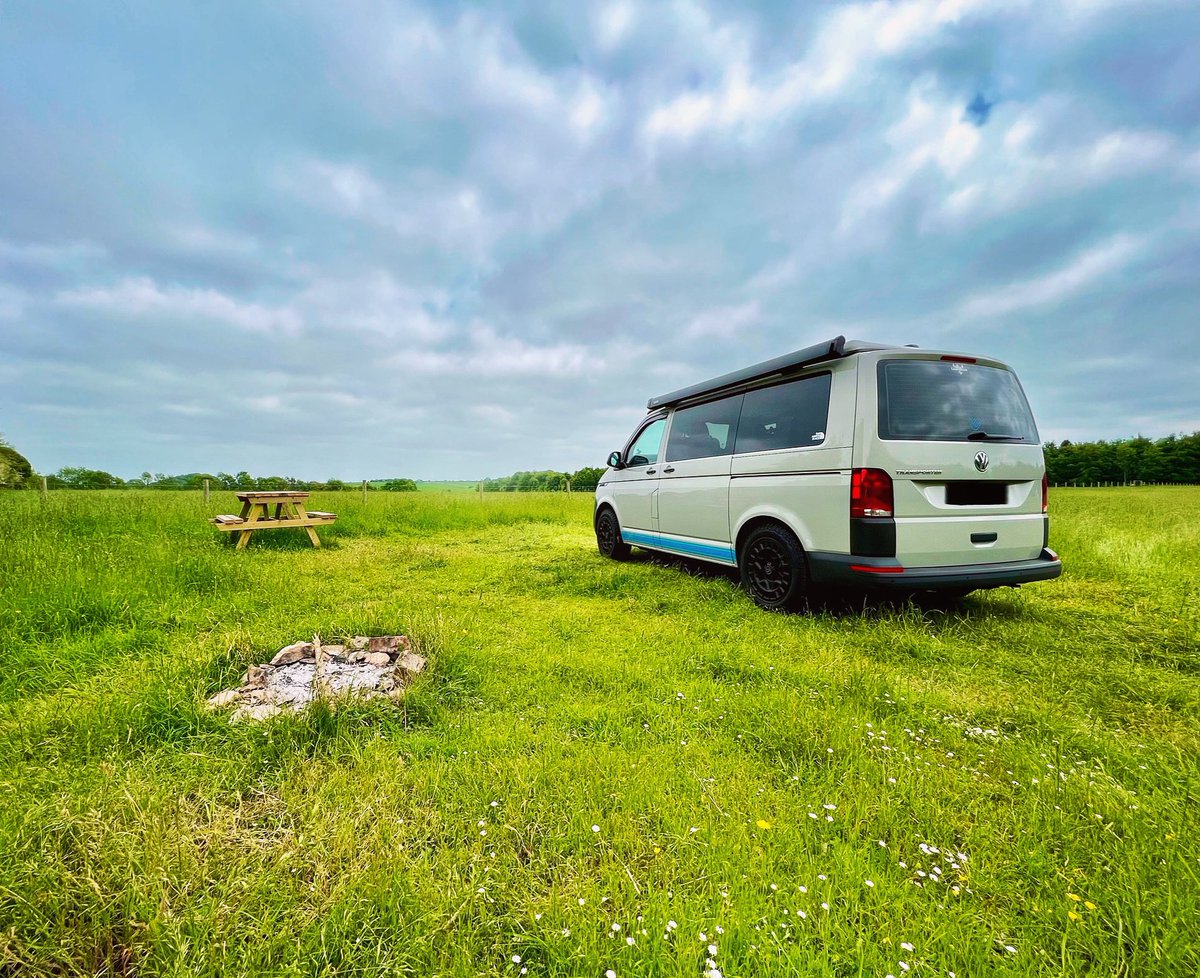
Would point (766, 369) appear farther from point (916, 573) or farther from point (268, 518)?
point (268, 518)

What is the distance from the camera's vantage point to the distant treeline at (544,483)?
72.4 feet

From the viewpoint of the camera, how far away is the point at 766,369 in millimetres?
4609

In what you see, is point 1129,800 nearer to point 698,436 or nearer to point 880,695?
point 880,695

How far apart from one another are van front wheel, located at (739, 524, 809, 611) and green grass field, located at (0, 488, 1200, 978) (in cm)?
33

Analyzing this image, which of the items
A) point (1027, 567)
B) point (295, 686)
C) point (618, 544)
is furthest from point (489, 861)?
point (618, 544)

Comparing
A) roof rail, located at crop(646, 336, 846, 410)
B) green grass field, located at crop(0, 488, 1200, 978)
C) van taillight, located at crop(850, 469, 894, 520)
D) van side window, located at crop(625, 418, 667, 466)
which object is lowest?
green grass field, located at crop(0, 488, 1200, 978)

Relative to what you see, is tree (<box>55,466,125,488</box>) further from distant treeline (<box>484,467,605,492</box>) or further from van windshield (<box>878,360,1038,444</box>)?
van windshield (<box>878,360,1038,444</box>)

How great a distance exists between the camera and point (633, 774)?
6.59 feet

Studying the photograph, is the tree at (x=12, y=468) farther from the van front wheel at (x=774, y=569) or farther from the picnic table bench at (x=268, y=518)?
the van front wheel at (x=774, y=569)

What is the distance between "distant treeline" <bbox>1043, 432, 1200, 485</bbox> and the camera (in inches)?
2397

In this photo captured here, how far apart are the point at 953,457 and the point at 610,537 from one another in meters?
4.66

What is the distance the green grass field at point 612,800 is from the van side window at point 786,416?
1.54 m

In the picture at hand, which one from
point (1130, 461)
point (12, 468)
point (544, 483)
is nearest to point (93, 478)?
point (12, 468)

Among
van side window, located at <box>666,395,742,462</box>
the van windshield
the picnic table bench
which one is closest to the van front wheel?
van side window, located at <box>666,395,742,462</box>
